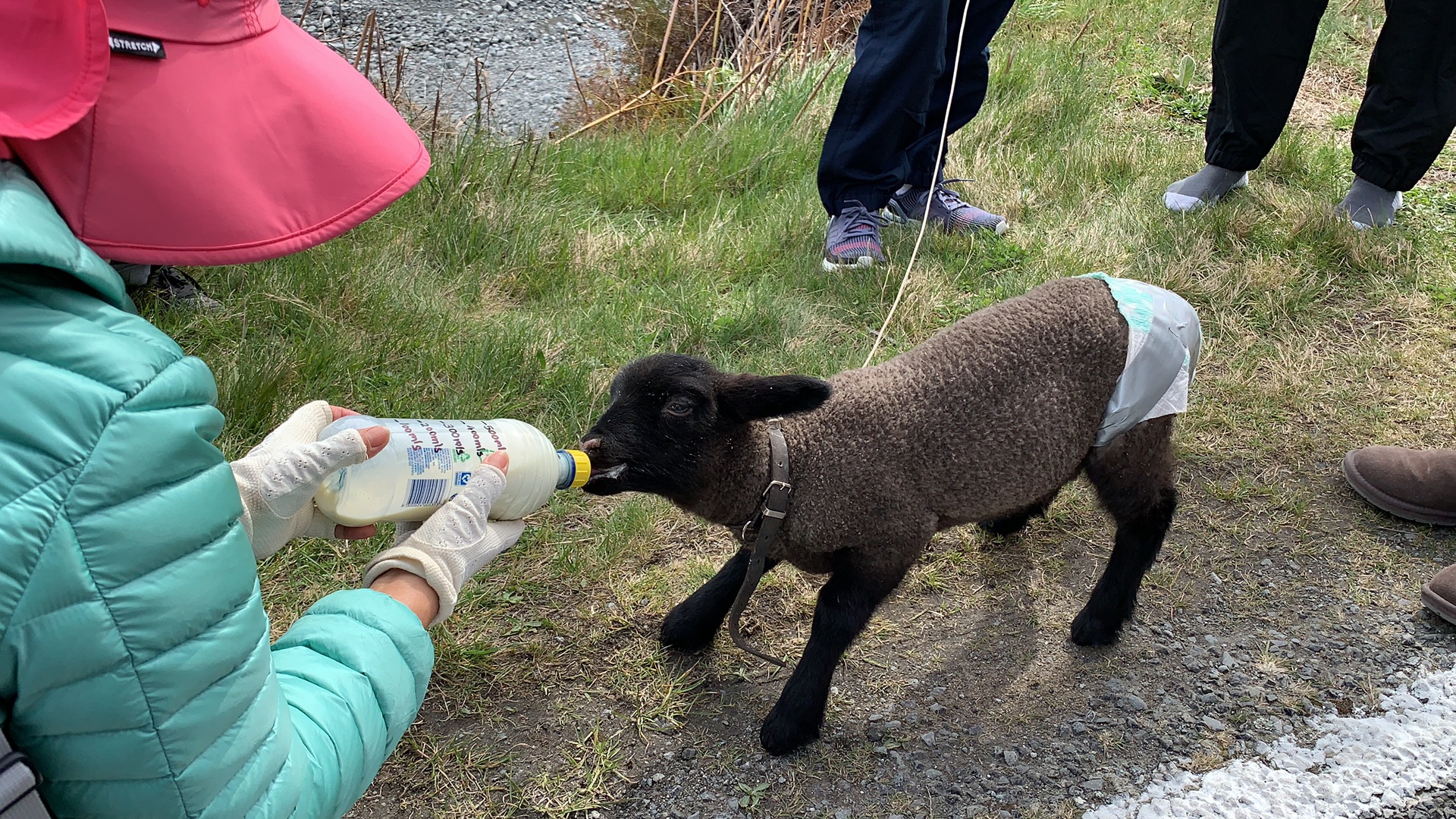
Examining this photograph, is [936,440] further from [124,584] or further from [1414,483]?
[124,584]

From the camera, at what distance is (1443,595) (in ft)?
10.7

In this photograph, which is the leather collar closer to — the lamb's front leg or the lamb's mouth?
the lamb's front leg

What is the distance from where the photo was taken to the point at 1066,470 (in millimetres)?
3162

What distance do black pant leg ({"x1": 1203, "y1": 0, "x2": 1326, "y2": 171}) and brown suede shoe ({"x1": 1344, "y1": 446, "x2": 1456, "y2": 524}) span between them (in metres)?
2.26

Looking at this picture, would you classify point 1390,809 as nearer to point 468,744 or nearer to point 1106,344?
point 1106,344

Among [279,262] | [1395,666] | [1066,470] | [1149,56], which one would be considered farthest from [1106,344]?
[1149,56]

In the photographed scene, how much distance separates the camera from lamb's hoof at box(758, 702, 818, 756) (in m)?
2.88

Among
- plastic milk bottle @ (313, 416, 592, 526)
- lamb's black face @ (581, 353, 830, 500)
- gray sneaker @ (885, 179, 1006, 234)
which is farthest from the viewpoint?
gray sneaker @ (885, 179, 1006, 234)

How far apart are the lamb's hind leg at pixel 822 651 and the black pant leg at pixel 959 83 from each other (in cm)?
272

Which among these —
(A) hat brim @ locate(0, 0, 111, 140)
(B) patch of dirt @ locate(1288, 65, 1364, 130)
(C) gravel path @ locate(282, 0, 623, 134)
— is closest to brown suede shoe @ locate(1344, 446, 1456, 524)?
(B) patch of dirt @ locate(1288, 65, 1364, 130)

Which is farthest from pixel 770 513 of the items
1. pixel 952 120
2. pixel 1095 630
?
pixel 952 120

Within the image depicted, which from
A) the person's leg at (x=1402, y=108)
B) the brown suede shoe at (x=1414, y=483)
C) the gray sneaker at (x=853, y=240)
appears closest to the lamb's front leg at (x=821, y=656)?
the brown suede shoe at (x=1414, y=483)

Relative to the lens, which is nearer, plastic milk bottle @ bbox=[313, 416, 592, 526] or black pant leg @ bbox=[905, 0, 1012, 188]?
plastic milk bottle @ bbox=[313, 416, 592, 526]

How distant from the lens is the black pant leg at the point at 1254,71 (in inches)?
201
